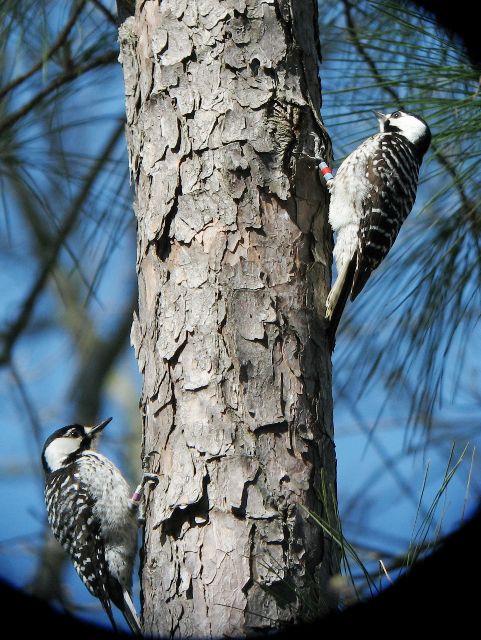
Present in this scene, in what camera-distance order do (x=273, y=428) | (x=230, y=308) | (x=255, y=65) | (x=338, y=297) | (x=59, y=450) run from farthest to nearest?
1. (x=59, y=450)
2. (x=338, y=297)
3. (x=255, y=65)
4. (x=230, y=308)
5. (x=273, y=428)

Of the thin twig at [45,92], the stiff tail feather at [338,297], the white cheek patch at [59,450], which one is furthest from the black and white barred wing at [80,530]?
the thin twig at [45,92]

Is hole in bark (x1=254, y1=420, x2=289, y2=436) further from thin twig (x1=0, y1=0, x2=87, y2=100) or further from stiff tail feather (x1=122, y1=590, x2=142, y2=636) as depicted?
thin twig (x1=0, y1=0, x2=87, y2=100)

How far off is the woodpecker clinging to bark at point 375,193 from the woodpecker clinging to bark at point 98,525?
47.3 inches

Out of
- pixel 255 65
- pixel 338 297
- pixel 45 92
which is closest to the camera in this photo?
pixel 255 65

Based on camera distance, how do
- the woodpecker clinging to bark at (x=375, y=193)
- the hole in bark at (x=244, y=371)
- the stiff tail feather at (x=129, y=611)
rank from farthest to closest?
the woodpecker clinging to bark at (x=375, y=193) → the stiff tail feather at (x=129, y=611) → the hole in bark at (x=244, y=371)

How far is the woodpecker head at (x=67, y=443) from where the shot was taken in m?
3.66

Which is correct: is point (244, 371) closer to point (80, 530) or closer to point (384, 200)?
point (80, 530)

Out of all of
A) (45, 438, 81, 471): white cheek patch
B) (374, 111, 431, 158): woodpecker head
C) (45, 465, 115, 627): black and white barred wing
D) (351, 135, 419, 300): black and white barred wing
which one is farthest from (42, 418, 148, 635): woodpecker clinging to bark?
(374, 111, 431, 158): woodpecker head

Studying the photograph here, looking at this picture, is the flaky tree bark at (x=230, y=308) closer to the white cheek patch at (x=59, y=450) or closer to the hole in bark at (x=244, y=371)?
the hole in bark at (x=244, y=371)

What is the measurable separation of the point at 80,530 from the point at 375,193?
1.80m

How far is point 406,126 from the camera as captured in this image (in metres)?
3.58

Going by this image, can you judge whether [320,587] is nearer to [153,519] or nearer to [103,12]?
[153,519]

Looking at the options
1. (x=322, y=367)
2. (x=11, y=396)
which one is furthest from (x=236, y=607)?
(x=11, y=396)

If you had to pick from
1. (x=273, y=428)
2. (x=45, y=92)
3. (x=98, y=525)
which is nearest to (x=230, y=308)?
(x=273, y=428)
